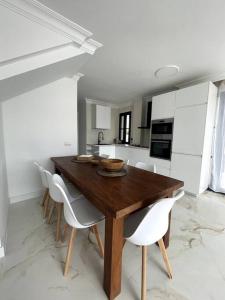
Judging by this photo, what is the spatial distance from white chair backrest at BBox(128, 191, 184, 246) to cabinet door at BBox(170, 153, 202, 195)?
2.05 metres

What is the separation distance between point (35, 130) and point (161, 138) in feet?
8.80

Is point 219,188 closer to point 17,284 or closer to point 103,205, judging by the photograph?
point 103,205

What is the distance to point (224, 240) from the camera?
5.37 ft

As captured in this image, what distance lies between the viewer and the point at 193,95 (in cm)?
266

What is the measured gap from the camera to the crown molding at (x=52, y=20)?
1197 mm

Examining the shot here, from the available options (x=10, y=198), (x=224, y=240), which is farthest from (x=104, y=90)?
(x=224, y=240)

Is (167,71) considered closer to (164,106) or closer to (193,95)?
(193,95)

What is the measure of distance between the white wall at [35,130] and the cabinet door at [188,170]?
233cm

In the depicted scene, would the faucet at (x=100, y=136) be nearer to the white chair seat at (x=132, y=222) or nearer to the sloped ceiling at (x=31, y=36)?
the sloped ceiling at (x=31, y=36)

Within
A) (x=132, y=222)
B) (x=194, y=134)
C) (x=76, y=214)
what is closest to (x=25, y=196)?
(x=76, y=214)

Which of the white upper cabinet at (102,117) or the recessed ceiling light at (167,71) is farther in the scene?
the white upper cabinet at (102,117)

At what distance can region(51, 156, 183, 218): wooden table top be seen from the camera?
0.87 m

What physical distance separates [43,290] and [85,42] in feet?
8.16

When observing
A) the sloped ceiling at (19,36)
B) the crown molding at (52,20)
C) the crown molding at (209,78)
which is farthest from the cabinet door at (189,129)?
the sloped ceiling at (19,36)
